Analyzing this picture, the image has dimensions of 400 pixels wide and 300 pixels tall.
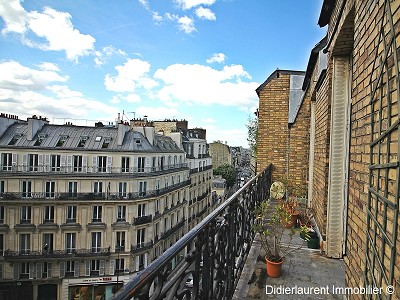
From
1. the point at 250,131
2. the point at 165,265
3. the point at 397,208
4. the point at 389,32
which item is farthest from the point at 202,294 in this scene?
the point at 250,131

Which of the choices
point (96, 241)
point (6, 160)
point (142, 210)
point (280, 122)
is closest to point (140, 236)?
point (142, 210)

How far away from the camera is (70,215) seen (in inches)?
668

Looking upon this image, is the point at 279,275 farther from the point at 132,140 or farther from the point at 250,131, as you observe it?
the point at 132,140

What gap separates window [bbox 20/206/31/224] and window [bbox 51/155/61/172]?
118 inches

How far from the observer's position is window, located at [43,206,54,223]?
1672cm

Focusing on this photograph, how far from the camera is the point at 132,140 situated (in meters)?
18.5

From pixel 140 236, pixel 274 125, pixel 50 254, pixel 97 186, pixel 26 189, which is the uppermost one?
pixel 274 125

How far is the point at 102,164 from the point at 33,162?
442 centimetres

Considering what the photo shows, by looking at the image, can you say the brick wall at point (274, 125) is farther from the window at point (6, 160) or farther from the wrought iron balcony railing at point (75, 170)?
the window at point (6, 160)

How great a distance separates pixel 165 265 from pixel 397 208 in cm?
117

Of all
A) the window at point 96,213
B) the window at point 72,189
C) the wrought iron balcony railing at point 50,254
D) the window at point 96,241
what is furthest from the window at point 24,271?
the window at point 72,189

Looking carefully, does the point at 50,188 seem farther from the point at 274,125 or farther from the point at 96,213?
the point at 274,125

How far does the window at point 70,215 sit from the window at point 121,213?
2866mm

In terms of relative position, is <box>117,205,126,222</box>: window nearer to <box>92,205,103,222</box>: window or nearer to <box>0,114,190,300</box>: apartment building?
<box>0,114,190,300</box>: apartment building
